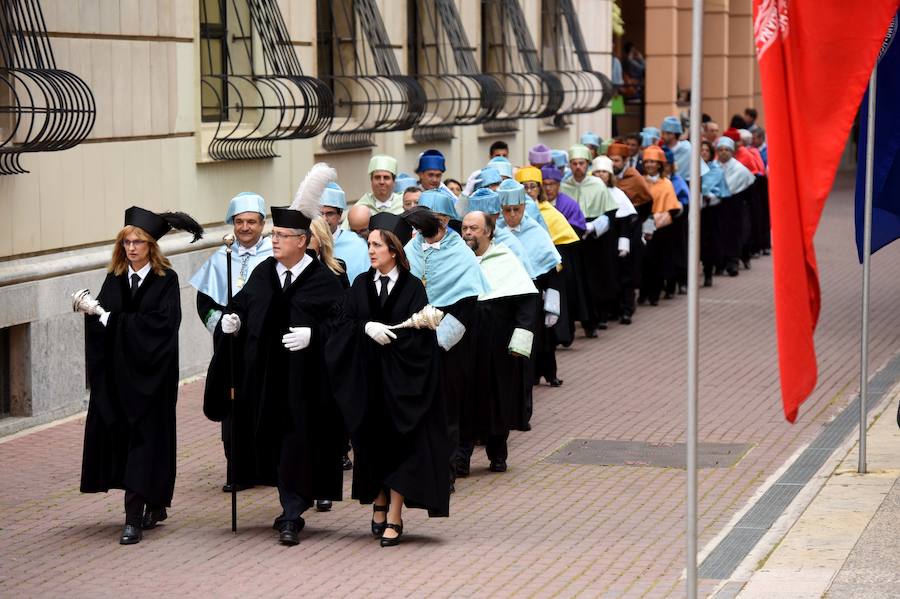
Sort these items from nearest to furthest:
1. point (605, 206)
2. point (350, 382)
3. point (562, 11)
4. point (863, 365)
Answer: point (350, 382) → point (863, 365) → point (605, 206) → point (562, 11)

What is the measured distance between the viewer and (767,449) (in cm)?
1174

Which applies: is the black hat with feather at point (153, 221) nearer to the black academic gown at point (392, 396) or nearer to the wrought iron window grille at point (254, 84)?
the black academic gown at point (392, 396)

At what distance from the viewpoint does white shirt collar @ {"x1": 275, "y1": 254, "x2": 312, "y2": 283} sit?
30.3 ft

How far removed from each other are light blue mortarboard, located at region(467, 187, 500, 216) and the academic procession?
0.03 m

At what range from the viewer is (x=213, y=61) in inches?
627

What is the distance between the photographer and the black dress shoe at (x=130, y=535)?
9039 mm

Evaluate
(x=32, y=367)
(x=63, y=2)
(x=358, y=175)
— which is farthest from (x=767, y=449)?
(x=358, y=175)

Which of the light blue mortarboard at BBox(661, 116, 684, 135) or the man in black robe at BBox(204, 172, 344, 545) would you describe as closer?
the man in black robe at BBox(204, 172, 344, 545)

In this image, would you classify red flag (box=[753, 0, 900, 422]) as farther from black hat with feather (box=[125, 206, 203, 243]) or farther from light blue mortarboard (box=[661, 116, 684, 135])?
light blue mortarboard (box=[661, 116, 684, 135])

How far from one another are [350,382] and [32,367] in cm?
418

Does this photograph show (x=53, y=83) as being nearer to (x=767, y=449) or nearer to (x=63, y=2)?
(x=63, y=2)

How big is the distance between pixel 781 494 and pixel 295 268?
3.16 metres

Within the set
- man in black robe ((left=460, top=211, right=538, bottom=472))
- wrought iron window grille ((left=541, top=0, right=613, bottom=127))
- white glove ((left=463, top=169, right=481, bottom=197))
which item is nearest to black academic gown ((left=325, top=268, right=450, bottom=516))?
man in black robe ((left=460, top=211, right=538, bottom=472))

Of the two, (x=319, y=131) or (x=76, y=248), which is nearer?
(x=76, y=248)
